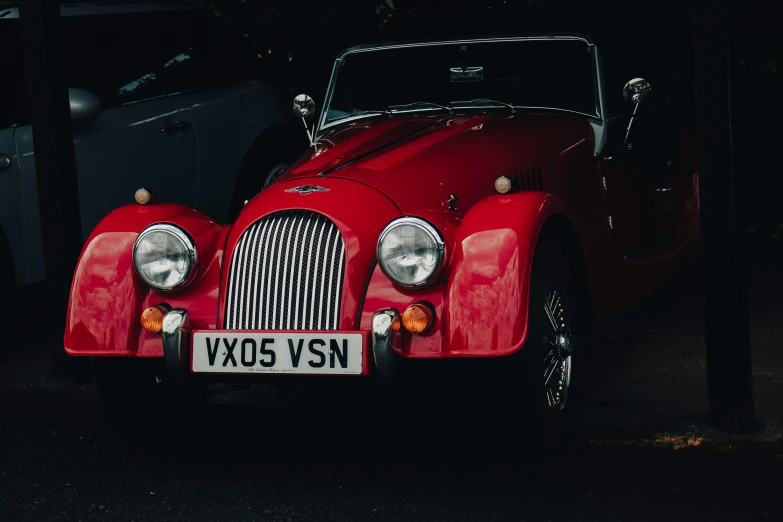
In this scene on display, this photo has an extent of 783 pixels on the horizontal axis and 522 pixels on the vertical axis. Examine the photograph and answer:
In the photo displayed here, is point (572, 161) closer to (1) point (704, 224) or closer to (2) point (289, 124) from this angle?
(1) point (704, 224)

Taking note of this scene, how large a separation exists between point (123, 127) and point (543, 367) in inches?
130

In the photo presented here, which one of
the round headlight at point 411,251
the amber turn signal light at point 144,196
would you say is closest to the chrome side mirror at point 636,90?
the round headlight at point 411,251

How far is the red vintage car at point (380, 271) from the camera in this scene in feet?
12.9

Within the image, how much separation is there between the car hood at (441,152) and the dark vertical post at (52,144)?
122cm

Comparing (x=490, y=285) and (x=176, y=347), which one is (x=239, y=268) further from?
(x=490, y=285)

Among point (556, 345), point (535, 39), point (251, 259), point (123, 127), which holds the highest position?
point (535, 39)

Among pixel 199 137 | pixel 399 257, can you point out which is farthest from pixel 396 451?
pixel 199 137

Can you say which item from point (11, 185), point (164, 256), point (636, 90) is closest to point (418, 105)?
point (636, 90)

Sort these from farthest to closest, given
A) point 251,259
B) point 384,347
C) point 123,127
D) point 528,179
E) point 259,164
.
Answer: point 259,164, point 123,127, point 528,179, point 251,259, point 384,347

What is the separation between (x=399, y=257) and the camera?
13.0 feet

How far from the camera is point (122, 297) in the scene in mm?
4246

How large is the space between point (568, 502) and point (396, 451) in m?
0.84

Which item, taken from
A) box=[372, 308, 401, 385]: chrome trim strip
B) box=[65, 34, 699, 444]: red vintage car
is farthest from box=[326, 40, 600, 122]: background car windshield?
box=[372, 308, 401, 385]: chrome trim strip

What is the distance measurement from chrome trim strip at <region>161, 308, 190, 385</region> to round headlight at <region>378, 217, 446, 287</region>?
720mm
